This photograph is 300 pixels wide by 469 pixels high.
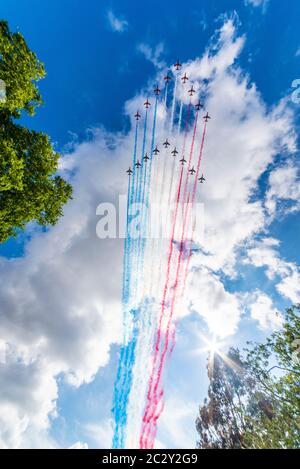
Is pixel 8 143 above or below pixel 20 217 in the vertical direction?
above

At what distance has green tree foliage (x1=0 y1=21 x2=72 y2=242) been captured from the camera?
11.6 meters

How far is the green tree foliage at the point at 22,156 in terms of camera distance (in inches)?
457

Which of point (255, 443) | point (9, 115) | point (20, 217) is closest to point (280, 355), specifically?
point (255, 443)

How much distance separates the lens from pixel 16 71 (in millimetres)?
12148

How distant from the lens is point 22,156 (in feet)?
43.6

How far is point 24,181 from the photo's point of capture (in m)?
13.5

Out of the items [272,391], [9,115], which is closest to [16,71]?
[9,115]
